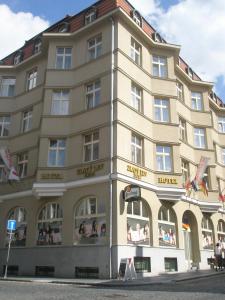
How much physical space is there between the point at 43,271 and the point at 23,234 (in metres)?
3.09

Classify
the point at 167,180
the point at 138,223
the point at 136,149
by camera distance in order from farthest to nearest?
the point at 167,180, the point at 136,149, the point at 138,223

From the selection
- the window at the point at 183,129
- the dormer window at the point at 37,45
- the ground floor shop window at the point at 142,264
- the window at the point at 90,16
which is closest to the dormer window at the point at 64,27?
the window at the point at 90,16

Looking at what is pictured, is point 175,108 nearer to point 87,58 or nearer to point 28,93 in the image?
point 87,58

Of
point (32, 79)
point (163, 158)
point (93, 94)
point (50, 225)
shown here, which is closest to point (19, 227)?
point (50, 225)

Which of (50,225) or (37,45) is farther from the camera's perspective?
(37,45)

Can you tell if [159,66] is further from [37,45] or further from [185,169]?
[37,45]

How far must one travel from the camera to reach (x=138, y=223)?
22484 mm

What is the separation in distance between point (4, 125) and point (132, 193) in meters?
14.0

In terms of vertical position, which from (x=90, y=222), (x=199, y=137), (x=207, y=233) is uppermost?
(x=199, y=137)

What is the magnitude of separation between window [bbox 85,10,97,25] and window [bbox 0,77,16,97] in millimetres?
8242

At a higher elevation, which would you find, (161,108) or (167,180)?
(161,108)

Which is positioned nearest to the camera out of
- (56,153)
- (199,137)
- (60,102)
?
(56,153)

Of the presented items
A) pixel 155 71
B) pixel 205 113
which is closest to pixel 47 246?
pixel 155 71

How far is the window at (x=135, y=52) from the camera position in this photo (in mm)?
26406
